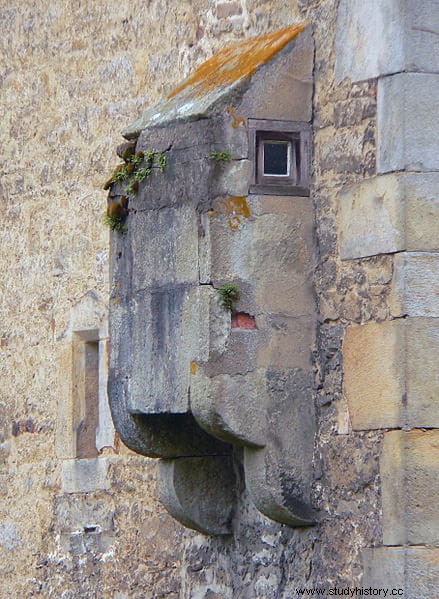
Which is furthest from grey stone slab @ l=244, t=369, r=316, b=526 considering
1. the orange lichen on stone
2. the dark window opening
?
the orange lichen on stone

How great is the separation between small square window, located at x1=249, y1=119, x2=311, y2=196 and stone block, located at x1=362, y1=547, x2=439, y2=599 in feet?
5.05

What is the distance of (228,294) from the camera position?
7344mm

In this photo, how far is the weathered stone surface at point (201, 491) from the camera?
789 centimetres

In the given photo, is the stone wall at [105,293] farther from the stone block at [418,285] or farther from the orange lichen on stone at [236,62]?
the stone block at [418,285]

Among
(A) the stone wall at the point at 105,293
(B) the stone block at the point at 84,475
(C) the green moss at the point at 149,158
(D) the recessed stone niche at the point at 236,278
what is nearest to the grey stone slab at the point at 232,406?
(D) the recessed stone niche at the point at 236,278

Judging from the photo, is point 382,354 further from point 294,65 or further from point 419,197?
point 294,65

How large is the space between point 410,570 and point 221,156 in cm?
180

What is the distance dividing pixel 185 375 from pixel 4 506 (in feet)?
9.71

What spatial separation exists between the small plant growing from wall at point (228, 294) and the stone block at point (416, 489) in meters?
0.92

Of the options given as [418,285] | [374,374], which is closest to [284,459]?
[374,374]

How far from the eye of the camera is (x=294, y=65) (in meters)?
7.52

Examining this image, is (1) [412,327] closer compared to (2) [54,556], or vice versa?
(1) [412,327]

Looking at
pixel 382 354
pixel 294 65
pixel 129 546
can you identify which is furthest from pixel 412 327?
pixel 129 546

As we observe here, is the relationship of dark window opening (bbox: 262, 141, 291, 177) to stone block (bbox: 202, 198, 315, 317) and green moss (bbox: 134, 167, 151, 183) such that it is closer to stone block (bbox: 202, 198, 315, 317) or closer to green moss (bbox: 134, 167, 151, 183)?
stone block (bbox: 202, 198, 315, 317)
